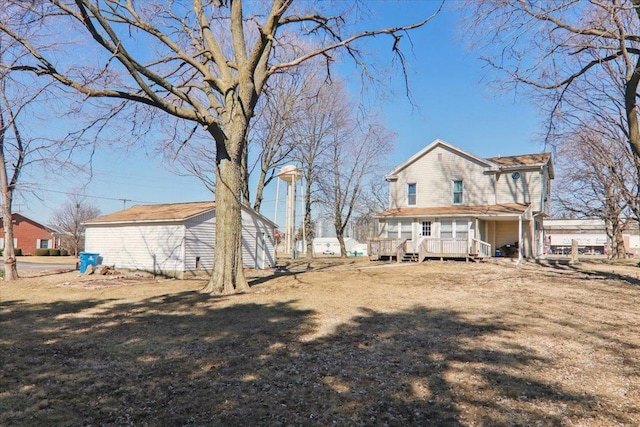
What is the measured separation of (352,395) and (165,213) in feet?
58.1

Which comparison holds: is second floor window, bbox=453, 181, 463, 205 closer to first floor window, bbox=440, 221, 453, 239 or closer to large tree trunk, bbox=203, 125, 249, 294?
first floor window, bbox=440, 221, 453, 239

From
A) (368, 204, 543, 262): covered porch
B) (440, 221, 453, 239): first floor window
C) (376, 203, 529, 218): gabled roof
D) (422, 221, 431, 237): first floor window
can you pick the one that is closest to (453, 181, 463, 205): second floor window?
(376, 203, 529, 218): gabled roof

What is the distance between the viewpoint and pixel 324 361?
16.5ft

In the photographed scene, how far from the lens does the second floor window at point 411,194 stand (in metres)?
26.4

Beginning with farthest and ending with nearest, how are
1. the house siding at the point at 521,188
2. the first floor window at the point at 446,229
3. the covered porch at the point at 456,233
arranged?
the first floor window at the point at 446,229, the house siding at the point at 521,188, the covered porch at the point at 456,233

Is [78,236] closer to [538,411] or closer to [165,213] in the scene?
[165,213]

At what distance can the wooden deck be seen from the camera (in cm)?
2145

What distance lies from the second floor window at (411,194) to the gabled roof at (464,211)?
589 millimetres

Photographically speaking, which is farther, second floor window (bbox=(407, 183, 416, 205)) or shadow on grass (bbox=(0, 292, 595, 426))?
second floor window (bbox=(407, 183, 416, 205))

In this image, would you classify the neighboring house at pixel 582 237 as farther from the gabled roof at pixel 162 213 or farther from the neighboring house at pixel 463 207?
the gabled roof at pixel 162 213

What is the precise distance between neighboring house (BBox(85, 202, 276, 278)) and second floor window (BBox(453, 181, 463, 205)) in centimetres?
1139

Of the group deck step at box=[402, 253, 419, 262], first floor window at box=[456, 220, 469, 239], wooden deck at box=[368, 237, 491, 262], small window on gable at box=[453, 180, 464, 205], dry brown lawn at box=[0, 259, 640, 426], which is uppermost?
small window on gable at box=[453, 180, 464, 205]

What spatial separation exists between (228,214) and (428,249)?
14.1m

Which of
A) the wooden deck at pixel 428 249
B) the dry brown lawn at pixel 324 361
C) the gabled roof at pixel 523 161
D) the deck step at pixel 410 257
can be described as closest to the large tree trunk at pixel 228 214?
the dry brown lawn at pixel 324 361
